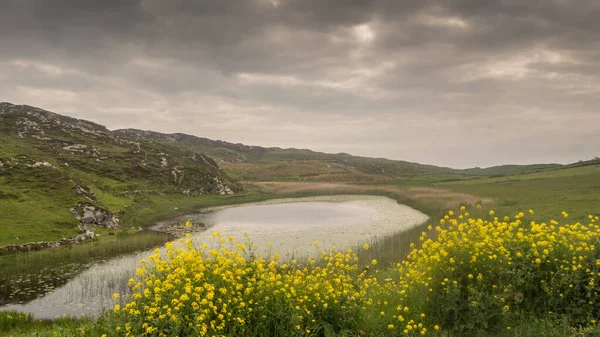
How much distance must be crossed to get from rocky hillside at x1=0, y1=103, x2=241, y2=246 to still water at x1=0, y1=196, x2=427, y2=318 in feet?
38.3

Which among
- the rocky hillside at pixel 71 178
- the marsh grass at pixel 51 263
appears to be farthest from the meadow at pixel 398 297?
the rocky hillside at pixel 71 178

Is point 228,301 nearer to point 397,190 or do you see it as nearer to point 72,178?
point 72,178

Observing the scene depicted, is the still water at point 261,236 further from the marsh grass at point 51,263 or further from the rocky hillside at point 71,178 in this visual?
the rocky hillside at point 71,178

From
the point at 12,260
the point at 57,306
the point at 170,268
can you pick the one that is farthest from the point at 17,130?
the point at 170,268

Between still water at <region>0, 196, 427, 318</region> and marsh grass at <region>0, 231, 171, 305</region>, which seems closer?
still water at <region>0, 196, 427, 318</region>

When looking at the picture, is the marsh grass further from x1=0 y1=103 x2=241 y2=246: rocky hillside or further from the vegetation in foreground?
the vegetation in foreground

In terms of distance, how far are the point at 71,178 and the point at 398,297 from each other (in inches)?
2083

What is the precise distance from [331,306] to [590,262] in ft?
22.7

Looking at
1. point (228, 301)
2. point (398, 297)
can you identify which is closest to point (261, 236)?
point (398, 297)

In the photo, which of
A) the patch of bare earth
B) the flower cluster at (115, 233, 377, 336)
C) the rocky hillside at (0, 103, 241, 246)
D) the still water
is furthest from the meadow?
the patch of bare earth

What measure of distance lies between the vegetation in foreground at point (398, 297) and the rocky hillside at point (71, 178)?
Result: 1167 inches

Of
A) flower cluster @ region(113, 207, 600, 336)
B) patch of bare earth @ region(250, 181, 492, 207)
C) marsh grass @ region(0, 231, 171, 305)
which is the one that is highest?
flower cluster @ region(113, 207, 600, 336)

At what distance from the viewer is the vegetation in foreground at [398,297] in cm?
735

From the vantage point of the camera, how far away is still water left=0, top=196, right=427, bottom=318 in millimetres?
17703
